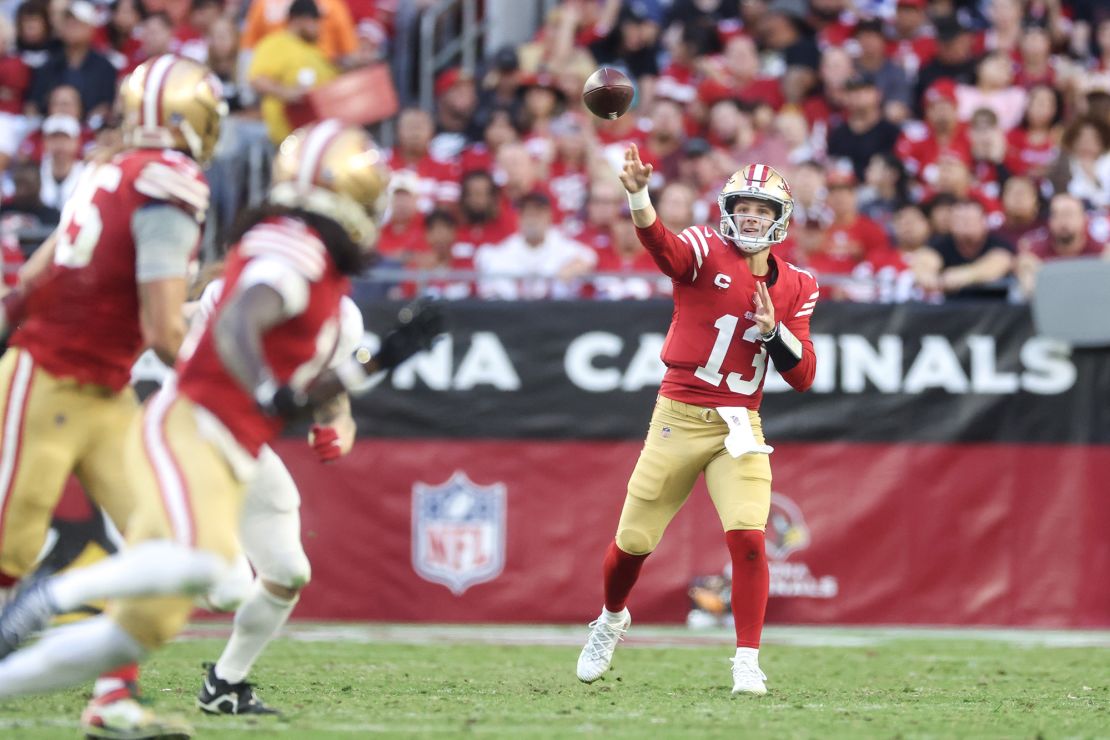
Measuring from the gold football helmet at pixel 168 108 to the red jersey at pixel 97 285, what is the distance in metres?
0.05

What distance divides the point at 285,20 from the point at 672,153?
303cm

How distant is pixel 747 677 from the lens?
6.78 m

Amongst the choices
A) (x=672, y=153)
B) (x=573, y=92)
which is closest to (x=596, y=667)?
(x=672, y=153)

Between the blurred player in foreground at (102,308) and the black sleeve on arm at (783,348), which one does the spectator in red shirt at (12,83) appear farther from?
the blurred player in foreground at (102,308)

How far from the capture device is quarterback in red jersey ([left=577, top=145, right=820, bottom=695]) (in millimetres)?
7062

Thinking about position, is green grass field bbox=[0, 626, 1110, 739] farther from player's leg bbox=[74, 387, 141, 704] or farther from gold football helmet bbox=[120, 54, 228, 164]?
gold football helmet bbox=[120, 54, 228, 164]

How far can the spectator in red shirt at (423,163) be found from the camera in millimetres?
12586

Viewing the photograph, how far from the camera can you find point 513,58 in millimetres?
13812

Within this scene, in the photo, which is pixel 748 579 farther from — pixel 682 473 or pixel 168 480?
pixel 168 480

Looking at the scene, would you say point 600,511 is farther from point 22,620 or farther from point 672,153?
point 22,620

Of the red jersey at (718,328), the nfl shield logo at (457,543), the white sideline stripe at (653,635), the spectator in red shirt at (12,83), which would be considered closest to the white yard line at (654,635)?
the white sideline stripe at (653,635)

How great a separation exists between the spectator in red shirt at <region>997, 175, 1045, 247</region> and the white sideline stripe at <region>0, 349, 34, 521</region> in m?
7.71

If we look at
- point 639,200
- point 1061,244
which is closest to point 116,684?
point 639,200

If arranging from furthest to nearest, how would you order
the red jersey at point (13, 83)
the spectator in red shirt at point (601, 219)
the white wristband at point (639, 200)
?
the red jersey at point (13, 83)
the spectator in red shirt at point (601, 219)
the white wristband at point (639, 200)
